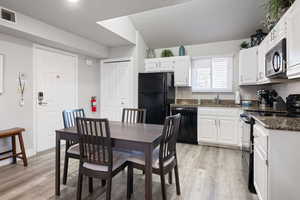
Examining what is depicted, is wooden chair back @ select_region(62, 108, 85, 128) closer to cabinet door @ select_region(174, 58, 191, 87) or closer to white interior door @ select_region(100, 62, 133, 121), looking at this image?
white interior door @ select_region(100, 62, 133, 121)

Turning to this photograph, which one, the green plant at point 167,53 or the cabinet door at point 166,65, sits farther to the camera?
the green plant at point 167,53

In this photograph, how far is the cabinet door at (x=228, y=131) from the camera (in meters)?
3.45

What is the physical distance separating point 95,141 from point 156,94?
2.56m

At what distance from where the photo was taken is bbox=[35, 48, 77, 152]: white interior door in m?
3.25

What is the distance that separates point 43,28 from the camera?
285 centimetres

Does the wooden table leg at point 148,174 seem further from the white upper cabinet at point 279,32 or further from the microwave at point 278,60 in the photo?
the white upper cabinet at point 279,32

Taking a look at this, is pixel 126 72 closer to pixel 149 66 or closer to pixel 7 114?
pixel 149 66

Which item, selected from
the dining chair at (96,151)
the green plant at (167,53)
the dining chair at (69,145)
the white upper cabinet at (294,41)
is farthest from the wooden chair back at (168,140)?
the green plant at (167,53)

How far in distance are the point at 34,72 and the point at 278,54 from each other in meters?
3.87

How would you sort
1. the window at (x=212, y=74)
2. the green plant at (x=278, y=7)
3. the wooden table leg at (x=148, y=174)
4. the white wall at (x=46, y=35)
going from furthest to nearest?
the window at (x=212, y=74)
the white wall at (x=46, y=35)
the green plant at (x=278, y=7)
the wooden table leg at (x=148, y=174)

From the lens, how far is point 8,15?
2383 millimetres

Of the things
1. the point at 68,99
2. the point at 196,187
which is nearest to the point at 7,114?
the point at 68,99

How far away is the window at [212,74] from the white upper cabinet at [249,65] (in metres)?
0.49

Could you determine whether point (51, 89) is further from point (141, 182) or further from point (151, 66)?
point (141, 182)
